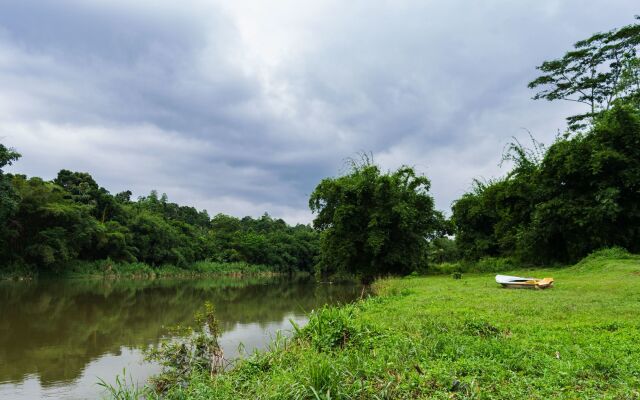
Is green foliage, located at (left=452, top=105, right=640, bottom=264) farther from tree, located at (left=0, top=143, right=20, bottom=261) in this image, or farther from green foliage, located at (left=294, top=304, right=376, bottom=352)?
tree, located at (left=0, top=143, right=20, bottom=261)

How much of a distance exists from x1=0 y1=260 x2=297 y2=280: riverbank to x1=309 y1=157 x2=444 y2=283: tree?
923 inches

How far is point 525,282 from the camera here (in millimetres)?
12367

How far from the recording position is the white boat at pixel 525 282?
1191 cm

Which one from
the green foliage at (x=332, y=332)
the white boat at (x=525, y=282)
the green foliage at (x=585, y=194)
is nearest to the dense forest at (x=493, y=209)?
the green foliage at (x=585, y=194)

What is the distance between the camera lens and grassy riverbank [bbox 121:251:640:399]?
401 cm

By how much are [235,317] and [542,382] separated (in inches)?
461

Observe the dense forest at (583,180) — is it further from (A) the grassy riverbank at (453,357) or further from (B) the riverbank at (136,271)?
(B) the riverbank at (136,271)

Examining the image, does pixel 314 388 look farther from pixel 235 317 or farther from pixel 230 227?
pixel 230 227

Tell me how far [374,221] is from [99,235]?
28.4 m

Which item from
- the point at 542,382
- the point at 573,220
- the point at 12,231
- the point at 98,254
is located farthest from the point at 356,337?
the point at 98,254

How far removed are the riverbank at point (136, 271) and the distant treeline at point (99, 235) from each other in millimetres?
623

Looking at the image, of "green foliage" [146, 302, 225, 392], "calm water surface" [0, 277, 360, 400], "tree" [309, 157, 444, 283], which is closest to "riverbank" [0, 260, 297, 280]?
"calm water surface" [0, 277, 360, 400]

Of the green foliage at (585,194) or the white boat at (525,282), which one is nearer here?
the white boat at (525,282)

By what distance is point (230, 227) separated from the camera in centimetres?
6869
